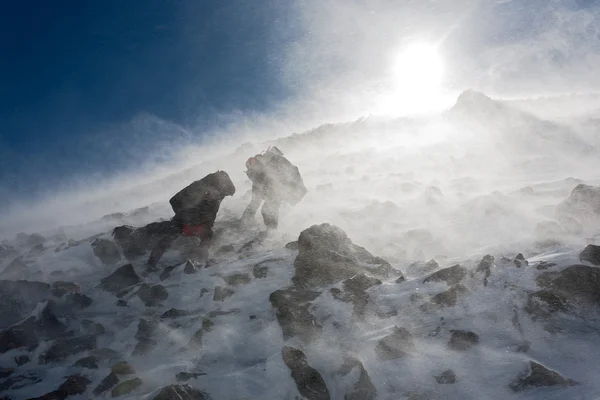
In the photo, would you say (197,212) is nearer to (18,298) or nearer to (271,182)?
(271,182)

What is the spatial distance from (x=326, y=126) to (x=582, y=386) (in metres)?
73.5

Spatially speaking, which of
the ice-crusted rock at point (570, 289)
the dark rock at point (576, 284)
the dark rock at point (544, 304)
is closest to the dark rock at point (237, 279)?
the dark rock at point (544, 304)

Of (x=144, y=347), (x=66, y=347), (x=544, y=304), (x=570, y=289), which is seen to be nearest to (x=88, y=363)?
(x=66, y=347)

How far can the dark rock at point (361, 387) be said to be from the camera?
46.9 ft

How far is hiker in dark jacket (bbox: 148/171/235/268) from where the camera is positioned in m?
27.9

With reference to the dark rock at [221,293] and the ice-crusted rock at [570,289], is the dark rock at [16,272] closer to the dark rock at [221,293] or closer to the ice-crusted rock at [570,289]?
the dark rock at [221,293]

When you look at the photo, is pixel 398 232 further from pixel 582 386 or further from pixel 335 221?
pixel 582 386

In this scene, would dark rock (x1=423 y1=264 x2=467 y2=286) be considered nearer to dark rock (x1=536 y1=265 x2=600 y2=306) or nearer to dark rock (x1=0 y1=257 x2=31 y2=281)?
dark rock (x1=536 y1=265 x2=600 y2=306)

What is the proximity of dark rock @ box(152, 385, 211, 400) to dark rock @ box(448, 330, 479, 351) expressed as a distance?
961cm

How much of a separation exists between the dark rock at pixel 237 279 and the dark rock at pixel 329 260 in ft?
9.26

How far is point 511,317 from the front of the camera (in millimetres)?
16531

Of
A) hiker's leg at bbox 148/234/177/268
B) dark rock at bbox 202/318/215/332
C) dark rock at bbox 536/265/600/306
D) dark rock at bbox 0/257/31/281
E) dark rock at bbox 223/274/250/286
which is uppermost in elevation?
dark rock at bbox 0/257/31/281

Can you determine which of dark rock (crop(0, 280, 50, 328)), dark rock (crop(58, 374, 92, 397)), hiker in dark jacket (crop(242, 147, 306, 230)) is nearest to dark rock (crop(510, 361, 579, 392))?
dark rock (crop(58, 374, 92, 397))

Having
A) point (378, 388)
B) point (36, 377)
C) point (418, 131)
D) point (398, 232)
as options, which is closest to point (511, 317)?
point (378, 388)
